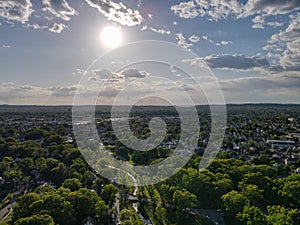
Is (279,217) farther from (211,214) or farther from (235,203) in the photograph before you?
(211,214)

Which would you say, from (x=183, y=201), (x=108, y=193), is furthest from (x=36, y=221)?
(x=183, y=201)

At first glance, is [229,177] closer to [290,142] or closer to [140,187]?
[140,187]

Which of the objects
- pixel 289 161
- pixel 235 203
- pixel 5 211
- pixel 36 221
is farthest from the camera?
pixel 289 161

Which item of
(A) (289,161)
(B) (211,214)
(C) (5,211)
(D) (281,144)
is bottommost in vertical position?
(C) (5,211)

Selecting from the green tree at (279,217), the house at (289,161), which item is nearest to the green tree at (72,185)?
the green tree at (279,217)

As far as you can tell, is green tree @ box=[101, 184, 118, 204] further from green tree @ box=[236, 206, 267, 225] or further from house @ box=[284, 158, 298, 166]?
house @ box=[284, 158, 298, 166]

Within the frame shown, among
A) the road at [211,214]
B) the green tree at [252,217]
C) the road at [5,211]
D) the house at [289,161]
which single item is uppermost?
the green tree at [252,217]

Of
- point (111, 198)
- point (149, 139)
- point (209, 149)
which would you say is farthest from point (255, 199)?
point (149, 139)

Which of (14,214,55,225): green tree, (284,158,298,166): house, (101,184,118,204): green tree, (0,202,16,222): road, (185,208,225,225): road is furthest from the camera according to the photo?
(284,158,298,166): house

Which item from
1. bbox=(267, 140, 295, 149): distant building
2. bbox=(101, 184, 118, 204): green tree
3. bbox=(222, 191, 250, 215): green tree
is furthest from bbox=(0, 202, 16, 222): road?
bbox=(267, 140, 295, 149): distant building

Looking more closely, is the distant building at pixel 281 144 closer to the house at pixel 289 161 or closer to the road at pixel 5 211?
the house at pixel 289 161

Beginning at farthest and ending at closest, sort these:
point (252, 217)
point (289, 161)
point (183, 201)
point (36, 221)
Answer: point (289, 161), point (183, 201), point (252, 217), point (36, 221)
